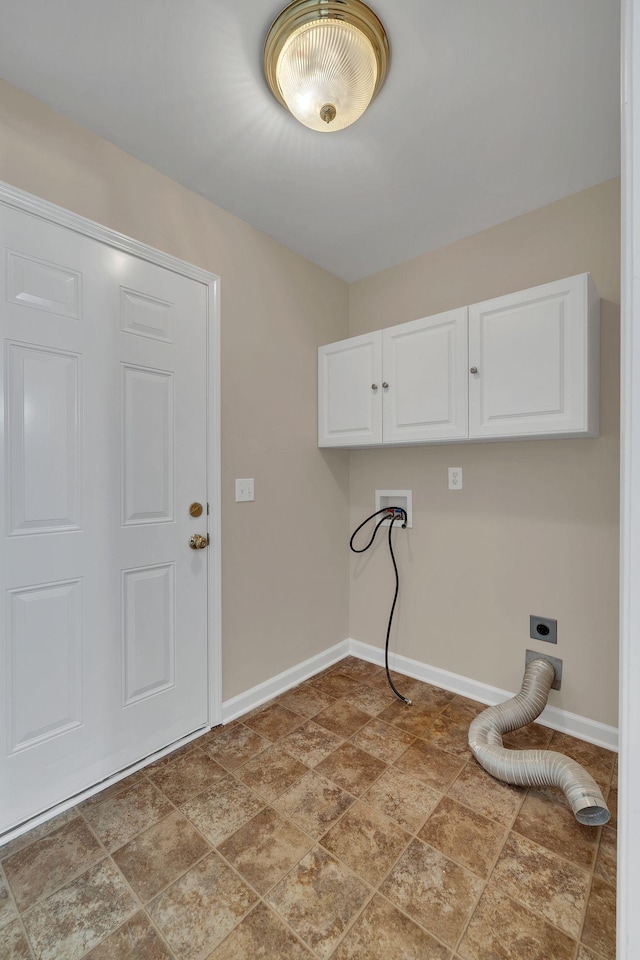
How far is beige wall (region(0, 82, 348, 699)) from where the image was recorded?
4.96 ft

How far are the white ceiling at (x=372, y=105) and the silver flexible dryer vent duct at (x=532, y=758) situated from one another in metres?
2.15

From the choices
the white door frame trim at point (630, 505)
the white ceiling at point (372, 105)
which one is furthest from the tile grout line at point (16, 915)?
the white ceiling at point (372, 105)

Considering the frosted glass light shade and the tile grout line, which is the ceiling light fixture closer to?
the frosted glass light shade

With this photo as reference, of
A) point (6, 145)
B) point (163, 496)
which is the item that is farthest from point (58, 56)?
point (163, 496)

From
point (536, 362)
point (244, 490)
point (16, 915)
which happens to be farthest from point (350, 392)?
point (16, 915)

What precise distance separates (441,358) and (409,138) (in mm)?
861

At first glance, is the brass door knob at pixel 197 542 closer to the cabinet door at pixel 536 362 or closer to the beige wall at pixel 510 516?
the beige wall at pixel 510 516

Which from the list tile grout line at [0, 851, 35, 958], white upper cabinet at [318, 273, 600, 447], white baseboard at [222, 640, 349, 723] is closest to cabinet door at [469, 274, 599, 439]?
white upper cabinet at [318, 273, 600, 447]

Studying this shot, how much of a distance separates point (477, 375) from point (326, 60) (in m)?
1.22

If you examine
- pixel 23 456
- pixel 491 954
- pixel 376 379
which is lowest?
pixel 491 954

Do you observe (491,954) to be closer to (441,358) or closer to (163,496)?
(163,496)

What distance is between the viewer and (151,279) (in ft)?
5.69

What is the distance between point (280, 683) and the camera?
226cm

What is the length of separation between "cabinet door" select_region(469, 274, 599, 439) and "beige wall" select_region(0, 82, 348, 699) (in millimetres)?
957
